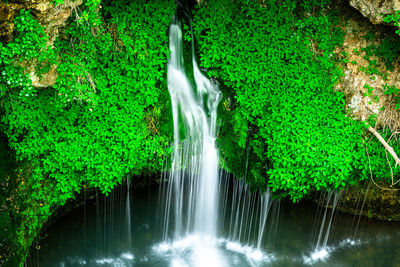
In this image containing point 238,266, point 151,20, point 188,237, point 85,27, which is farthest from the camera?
point 188,237

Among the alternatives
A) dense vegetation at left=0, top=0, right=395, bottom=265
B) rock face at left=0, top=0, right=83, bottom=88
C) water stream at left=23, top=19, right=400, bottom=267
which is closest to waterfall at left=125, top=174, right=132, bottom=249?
water stream at left=23, top=19, right=400, bottom=267

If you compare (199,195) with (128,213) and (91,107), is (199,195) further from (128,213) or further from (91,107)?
(91,107)

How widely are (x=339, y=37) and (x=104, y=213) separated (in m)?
6.92

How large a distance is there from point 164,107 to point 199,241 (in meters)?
3.35

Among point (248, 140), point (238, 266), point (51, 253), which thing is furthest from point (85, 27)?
point (238, 266)

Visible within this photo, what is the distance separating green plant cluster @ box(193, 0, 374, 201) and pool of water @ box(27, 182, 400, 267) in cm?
149

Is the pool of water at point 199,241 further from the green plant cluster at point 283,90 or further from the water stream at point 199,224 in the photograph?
the green plant cluster at point 283,90

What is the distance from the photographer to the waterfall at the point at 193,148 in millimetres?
7215

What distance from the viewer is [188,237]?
7664mm

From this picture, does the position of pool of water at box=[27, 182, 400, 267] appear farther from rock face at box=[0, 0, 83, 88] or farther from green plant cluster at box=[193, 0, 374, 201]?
rock face at box=[0, 0, 83, 88]

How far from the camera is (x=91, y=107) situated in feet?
20.6

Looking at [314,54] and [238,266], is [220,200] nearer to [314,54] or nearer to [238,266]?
[238,266]

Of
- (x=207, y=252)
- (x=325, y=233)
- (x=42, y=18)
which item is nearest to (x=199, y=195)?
(x=207, y=252)

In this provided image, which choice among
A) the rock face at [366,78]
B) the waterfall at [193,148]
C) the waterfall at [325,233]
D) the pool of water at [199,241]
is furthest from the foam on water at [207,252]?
the rock face at [366,78]
